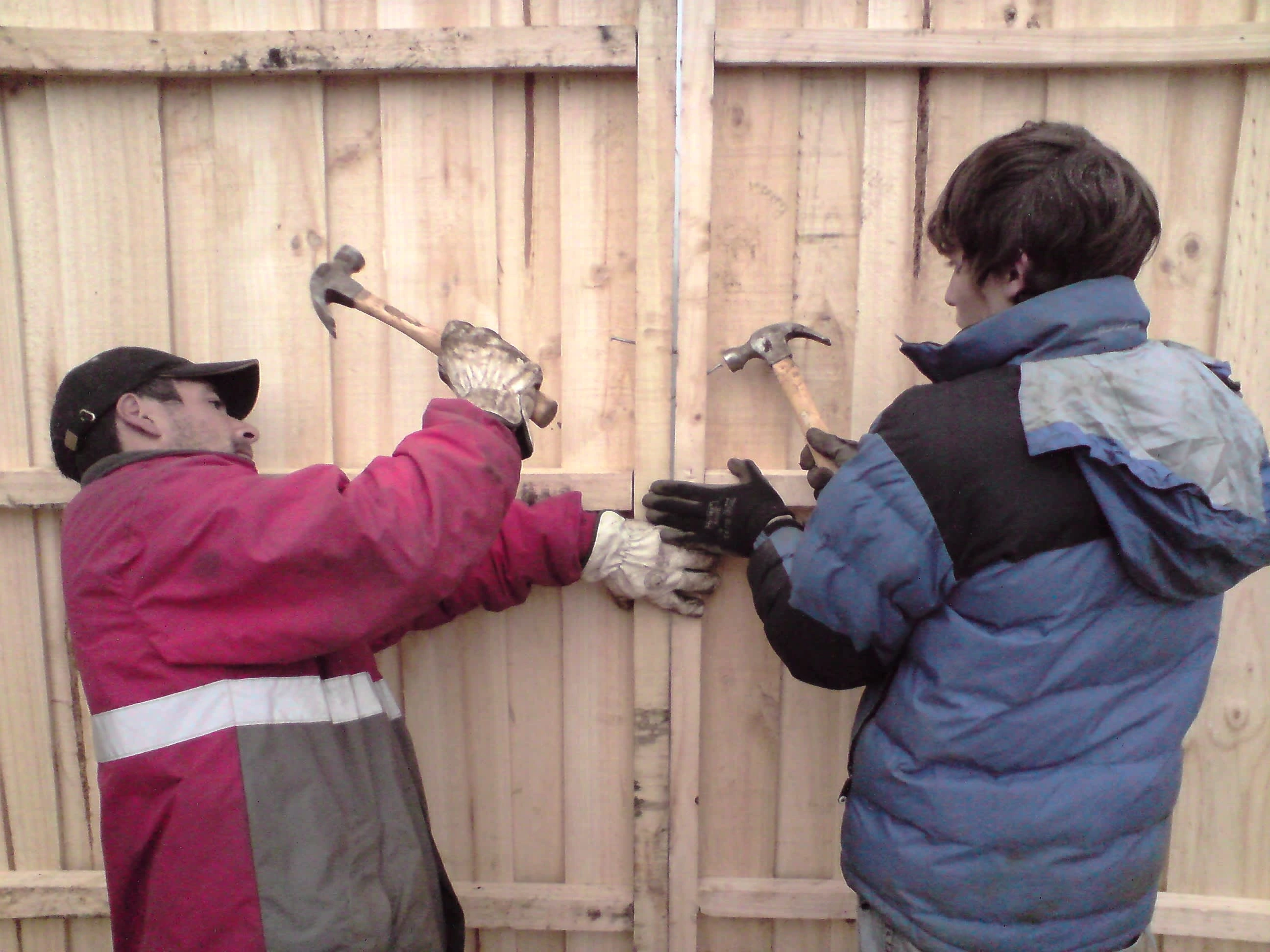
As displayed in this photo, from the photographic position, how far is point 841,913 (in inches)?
82.7

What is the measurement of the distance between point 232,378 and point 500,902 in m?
1.61

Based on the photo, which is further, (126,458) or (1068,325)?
(126,458)

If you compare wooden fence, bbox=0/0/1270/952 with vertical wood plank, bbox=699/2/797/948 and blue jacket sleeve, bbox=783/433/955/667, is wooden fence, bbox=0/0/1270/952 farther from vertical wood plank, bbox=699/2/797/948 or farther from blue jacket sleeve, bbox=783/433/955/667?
blue jacket sleeve, bbox=783/433/955/667

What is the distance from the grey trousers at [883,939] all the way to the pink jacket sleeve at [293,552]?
108 centimetres

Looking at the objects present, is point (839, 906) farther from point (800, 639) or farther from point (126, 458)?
point (126, 458)

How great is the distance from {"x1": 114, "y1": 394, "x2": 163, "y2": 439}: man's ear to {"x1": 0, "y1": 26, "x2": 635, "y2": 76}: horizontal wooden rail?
882 mm

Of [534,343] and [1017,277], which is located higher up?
[1017,277]

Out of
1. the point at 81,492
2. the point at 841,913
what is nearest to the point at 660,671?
the point at 841,913

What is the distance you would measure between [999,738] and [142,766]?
1.54m

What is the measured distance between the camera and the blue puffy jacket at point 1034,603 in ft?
3.76

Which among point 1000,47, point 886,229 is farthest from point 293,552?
point 1000,47

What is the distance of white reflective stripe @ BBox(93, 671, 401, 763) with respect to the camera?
1384mm

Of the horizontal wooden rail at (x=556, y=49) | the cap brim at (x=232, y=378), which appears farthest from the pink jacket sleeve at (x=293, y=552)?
the horizontal wooden rail at (x=556, y=49)

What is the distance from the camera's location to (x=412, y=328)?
5.77 ft
